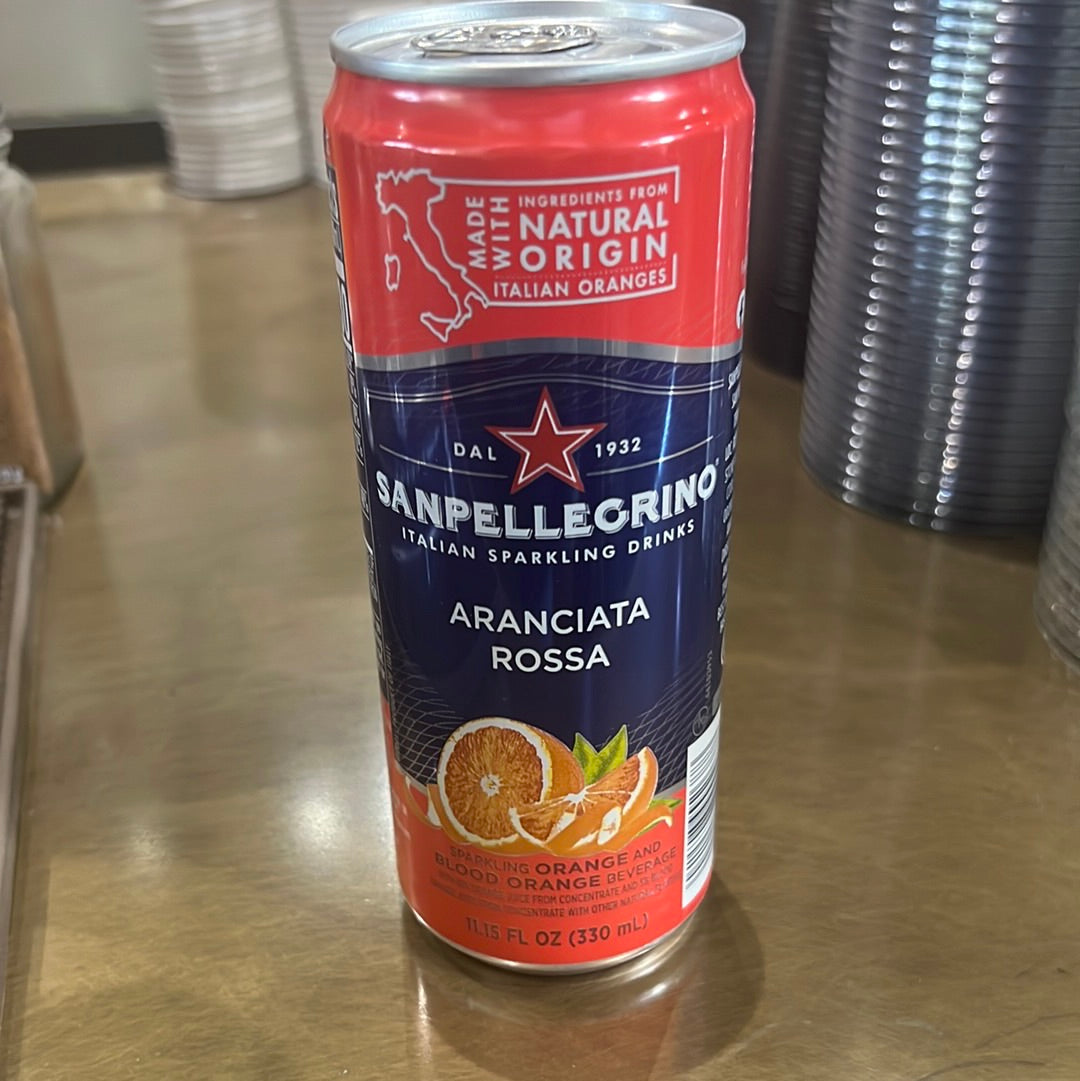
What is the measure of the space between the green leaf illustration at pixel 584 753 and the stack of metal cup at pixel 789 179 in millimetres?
537

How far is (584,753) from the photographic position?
0.41 m

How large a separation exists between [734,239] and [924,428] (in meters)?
0.38

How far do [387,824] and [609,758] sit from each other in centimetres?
16

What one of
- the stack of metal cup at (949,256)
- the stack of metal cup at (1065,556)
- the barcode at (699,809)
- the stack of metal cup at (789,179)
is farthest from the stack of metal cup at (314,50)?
the barcode at (699,809)

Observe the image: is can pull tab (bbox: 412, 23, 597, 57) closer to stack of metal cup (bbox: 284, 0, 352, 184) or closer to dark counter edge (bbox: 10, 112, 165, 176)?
stack of metal cup (bbox: 284, 0, 352, 184)

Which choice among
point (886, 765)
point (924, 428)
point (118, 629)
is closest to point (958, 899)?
point (886, 765)

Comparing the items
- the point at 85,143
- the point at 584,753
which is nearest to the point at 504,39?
the point at 584,753

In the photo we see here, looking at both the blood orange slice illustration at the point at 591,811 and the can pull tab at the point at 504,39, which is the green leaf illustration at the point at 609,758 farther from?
the can pull tab at the point at 504,39

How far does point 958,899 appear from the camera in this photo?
49 cm

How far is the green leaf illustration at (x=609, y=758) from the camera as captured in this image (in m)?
0.41

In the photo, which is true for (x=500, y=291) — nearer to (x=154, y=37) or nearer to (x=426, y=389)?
(x=426, y=389)

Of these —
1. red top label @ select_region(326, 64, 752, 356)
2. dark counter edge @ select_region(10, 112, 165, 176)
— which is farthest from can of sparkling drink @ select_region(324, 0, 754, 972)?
dark counter edge @ select_region(10, 112, 165, 176)

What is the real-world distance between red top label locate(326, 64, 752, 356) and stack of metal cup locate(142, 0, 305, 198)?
3.52 feet

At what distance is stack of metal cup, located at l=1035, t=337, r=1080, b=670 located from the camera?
0.61 metres
